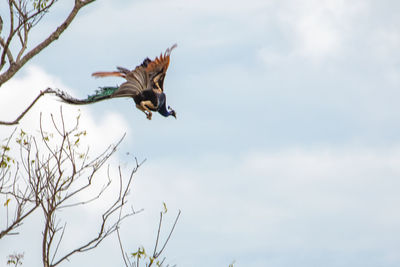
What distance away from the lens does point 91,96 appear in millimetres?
9922

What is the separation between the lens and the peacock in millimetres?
9609

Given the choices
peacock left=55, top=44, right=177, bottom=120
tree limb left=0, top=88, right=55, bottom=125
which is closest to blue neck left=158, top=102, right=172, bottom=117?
peacock left=55, top=44, right=177, bottom=120

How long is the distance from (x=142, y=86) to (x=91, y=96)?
2.61 feet

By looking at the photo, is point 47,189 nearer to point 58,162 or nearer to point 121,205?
point 58,162

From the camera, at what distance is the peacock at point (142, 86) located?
9609 millimetres

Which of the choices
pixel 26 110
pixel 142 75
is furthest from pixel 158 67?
pixel 26 110

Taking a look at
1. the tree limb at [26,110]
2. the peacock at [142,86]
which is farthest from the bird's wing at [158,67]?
the tree limb at [26,110]

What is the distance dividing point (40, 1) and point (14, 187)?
286 cm

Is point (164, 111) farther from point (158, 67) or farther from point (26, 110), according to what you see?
point (26, 110)

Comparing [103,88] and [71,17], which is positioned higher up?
[71,17]

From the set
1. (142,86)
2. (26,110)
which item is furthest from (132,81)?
(26,110)

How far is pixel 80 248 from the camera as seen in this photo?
29.1 ft

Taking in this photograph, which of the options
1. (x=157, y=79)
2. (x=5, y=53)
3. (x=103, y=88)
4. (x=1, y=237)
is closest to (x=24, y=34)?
(x=5, y=53)

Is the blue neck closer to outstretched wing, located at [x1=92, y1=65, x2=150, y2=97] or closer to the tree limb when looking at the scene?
outstretched wing, located at [x1=92, y1=65, x2=150, y2=97]
